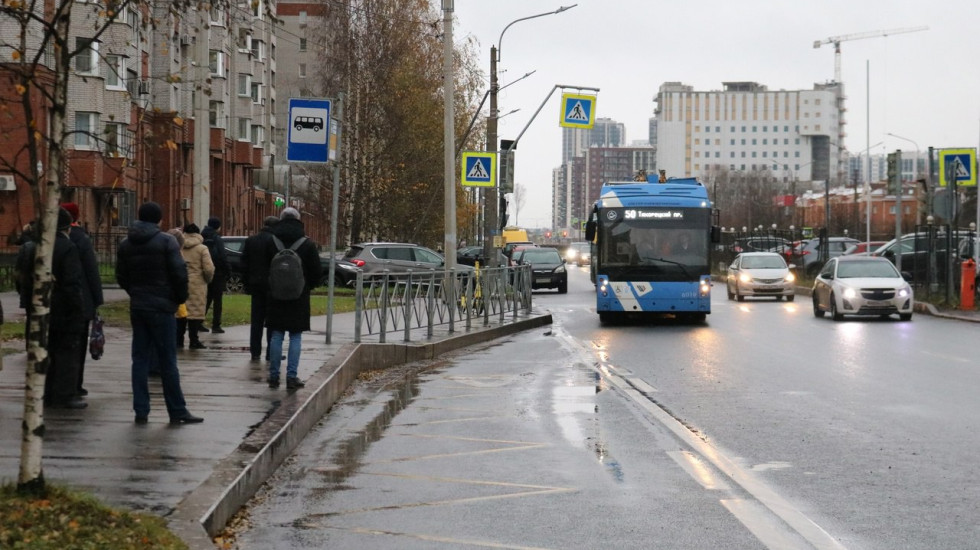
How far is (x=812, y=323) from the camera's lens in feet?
90.7

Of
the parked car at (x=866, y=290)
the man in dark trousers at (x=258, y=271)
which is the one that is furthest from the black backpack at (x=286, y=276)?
the parked car at (x=866, y=290)

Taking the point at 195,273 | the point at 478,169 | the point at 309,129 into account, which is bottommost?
the point at 195,273

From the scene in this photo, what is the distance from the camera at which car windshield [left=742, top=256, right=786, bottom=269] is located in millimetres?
40812

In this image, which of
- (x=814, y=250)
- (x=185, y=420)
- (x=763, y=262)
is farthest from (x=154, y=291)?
(x=814, y=250)

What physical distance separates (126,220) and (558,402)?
46160 mm

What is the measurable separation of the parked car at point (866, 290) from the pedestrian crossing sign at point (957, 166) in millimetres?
3769

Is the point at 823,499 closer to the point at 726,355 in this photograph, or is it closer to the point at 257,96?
the point at 726,355

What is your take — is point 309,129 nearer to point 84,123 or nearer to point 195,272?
point 195,272

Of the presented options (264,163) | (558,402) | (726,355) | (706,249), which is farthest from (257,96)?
(558,402)

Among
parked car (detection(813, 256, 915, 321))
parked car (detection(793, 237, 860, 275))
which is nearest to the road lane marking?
parked car (detection(813, 256, 915, 321))

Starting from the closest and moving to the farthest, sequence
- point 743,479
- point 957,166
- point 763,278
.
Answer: point 743,479, point 957,166, point 763,278

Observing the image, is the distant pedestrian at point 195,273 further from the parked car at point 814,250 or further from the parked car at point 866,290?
the parked car at point 814,250

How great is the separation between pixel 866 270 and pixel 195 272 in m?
17.5

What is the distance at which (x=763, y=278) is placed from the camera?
40094 millimetres
